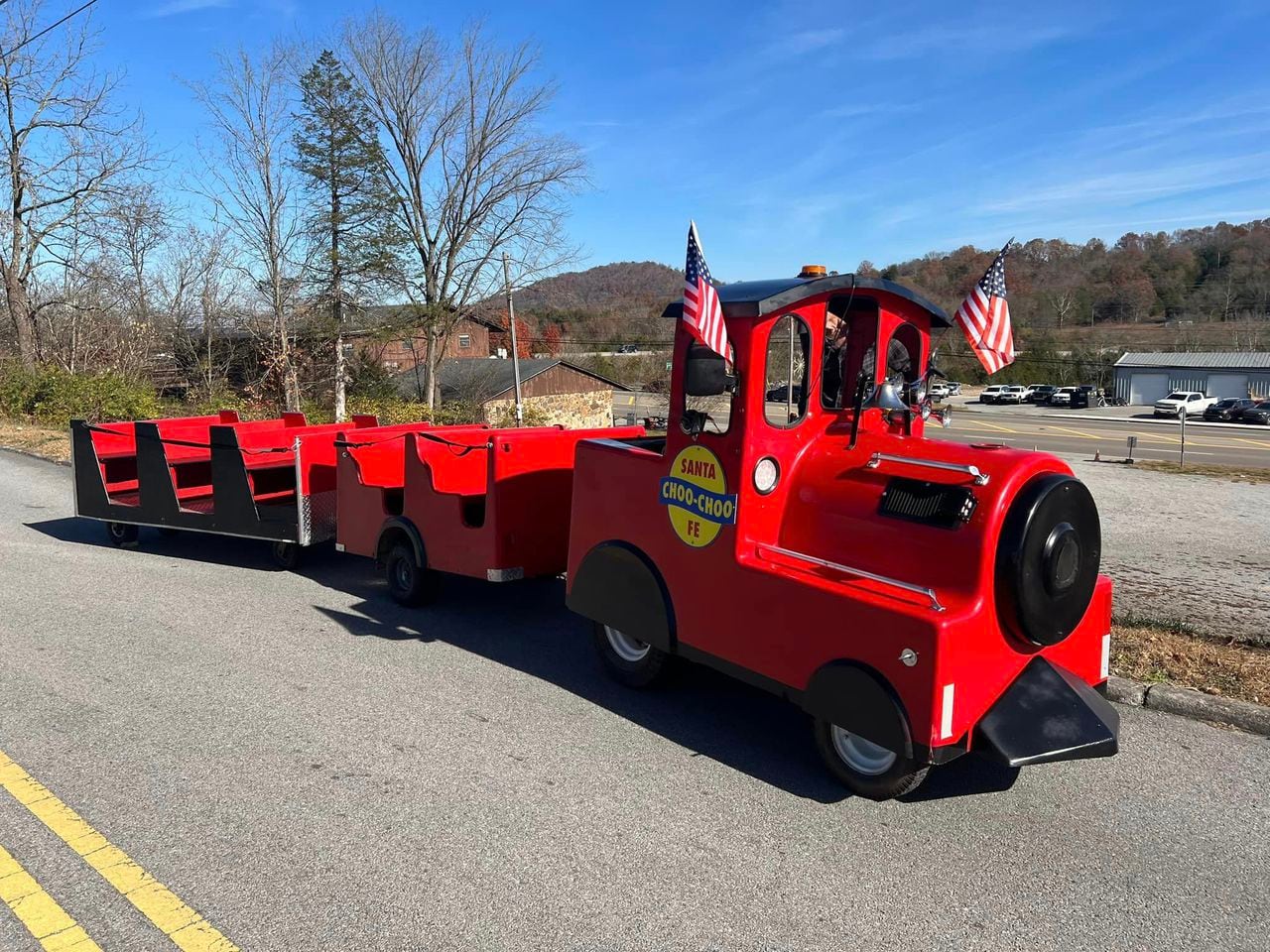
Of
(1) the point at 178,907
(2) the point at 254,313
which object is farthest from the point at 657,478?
(2) the point at 254,313

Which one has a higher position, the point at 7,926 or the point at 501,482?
the point at 501,482

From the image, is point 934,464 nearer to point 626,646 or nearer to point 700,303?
point 700,303

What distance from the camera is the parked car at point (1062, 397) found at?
65125 millimetres

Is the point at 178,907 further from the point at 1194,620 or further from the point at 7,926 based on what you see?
the point at 1194,620

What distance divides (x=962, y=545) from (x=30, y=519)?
432 inches

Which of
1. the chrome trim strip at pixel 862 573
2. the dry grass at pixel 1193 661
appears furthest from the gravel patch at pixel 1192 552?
the chrome trim strip at pixel 862 573

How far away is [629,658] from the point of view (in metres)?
5.32

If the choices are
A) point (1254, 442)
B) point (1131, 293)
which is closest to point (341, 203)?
point (1254, 442)

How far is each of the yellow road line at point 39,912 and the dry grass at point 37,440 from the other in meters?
14.2

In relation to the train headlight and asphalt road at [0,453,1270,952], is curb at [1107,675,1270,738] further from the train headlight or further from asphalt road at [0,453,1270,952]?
the train headlight

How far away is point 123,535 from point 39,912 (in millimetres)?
6928

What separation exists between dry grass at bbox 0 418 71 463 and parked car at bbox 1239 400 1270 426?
56.7 m

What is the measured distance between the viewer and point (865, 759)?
4.05 metres

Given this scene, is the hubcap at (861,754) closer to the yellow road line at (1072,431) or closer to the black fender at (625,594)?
the black fender at (625,594)
